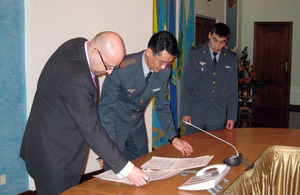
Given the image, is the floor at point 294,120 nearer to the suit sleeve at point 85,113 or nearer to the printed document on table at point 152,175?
the printed document on table at point 152,175

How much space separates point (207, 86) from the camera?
2.98 meters

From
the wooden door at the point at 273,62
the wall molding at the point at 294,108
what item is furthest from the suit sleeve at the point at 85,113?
the wall molding at the point at 294,108

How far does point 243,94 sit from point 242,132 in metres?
5.54

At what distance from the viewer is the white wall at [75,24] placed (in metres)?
2.88

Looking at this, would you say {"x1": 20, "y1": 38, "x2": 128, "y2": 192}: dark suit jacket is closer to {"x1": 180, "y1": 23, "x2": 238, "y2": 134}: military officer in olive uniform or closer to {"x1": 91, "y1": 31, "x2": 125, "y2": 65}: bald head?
{"x1": 91, "y1": 31, "x2": 125, "y2": 65}: bald head

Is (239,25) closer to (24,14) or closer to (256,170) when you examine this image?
(24,14)

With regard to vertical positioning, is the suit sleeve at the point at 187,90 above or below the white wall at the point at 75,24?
below

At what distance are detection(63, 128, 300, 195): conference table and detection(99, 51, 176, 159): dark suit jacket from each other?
7.6 inches

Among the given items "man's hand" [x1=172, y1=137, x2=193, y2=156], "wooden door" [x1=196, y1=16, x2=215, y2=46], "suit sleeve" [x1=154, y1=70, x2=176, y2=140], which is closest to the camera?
"man's hand" [x1=172, y1=137, x2=193, y2=156]

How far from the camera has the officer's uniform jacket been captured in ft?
9.73

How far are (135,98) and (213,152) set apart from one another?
588 millimetres

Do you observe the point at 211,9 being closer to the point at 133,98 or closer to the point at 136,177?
the point at 133,98

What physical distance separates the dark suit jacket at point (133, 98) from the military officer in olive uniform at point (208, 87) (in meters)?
0.74

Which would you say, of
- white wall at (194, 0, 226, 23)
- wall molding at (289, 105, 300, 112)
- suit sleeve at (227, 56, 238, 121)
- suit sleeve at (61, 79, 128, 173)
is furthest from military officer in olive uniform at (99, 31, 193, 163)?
wall molding at (289, 105, 300, 112)
